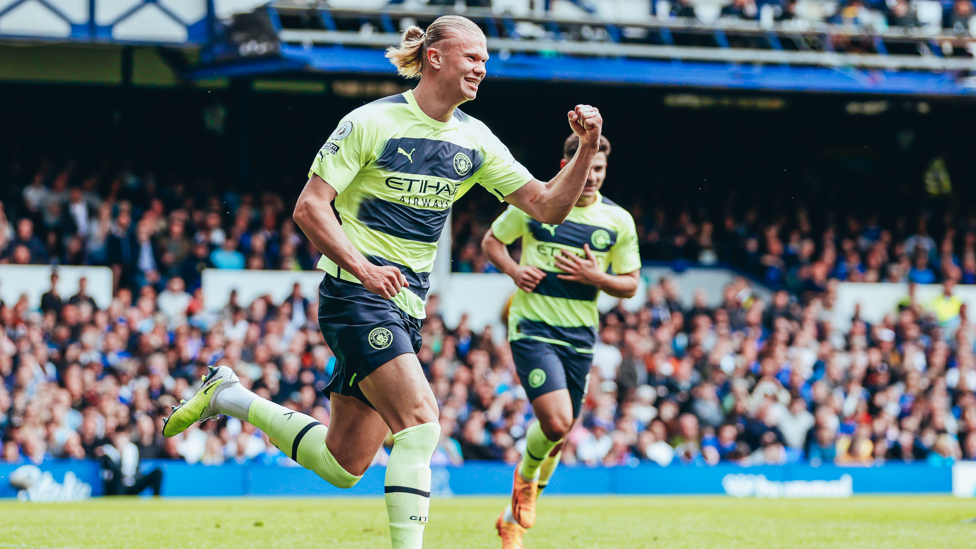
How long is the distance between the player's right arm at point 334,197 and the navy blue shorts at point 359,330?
0.20 meters

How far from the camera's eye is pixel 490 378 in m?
16.5

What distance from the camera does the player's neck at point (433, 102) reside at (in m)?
5.81

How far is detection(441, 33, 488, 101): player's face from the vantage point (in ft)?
18.8

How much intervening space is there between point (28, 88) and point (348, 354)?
1765 centimetres

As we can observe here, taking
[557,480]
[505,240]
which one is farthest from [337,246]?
[557,480]

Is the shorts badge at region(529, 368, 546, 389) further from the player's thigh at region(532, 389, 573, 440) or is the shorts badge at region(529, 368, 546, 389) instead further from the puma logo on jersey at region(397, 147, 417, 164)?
the puma logo on jersey at region(397, 147, 417, 164)

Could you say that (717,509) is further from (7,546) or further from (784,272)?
(784,272)

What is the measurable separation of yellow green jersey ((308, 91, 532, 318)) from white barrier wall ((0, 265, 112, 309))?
11980mm

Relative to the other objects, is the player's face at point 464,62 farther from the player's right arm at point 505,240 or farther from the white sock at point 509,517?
the white sock at point 509,517

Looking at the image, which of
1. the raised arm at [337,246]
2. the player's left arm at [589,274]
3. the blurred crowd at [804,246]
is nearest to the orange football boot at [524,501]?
the player's left arm at [589,274]

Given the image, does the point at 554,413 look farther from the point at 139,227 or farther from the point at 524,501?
the point at 139,227

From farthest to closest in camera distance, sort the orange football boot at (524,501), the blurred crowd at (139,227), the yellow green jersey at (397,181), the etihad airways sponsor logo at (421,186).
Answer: the blurred crowd at (139,227) → the orange football boot at (524,501) → the etihad airways sponsor logo at (421,186) → the yellow green jersey at (397,181)

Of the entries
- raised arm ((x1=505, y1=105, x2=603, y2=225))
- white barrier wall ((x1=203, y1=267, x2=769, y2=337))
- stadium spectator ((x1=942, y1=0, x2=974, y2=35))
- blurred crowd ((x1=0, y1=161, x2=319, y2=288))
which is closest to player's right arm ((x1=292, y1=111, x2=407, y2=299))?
raised arm ((x1=505, y1=105, x2=603, y2=225))

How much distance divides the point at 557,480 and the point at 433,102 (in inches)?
402
